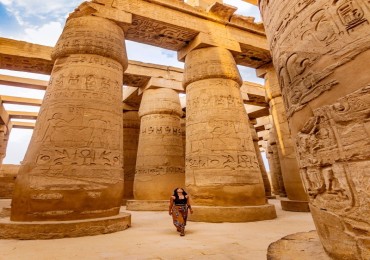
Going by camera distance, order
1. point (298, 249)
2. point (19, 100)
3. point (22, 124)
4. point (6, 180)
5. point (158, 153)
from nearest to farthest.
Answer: point (298, 249), point (158, 153), point (6, 180), point (19, 100), point (22, 124)

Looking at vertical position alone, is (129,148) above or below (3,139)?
below

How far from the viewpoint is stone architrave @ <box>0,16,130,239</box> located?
3.55m

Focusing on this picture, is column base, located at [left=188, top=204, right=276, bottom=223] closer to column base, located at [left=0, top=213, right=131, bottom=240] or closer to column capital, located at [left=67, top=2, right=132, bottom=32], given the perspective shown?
column base, located at [left=0, top=213, right=131, bottom=240]

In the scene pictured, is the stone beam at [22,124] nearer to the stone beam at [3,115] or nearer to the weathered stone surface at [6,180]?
the stone beam at [3,115]

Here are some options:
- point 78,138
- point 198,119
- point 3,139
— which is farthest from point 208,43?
point 3,139

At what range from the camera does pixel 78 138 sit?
3994 millimetres

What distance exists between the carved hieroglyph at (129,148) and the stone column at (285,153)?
6047 mm

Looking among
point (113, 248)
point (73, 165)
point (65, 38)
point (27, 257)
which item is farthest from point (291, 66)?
point (65, 38)

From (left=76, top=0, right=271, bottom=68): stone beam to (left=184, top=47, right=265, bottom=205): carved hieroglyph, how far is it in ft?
3.01

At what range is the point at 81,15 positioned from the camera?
200 inches

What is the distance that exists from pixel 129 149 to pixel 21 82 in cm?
582

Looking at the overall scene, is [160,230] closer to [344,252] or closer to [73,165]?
[73,165]

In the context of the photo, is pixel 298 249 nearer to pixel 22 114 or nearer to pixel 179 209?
pixel 179 209

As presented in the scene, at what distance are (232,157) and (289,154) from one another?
9.25 ft
